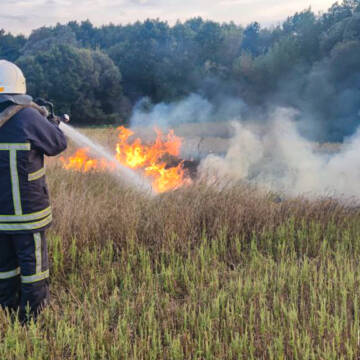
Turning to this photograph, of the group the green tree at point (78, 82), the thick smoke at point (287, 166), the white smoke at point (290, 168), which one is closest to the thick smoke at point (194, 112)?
the green tree at point (78, 82)

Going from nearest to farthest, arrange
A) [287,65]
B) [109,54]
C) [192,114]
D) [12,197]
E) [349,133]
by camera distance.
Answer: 1. [12,197]
2. [349,133]
3. [287,65]
4. [192,114]
5. [109,54]

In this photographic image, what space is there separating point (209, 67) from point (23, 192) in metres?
33.5

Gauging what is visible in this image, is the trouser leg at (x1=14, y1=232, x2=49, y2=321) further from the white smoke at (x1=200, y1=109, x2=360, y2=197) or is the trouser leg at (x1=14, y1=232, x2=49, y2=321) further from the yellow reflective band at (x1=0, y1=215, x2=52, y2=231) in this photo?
the white smoke at (x1=200, y1=109, x2=360, y2=197)

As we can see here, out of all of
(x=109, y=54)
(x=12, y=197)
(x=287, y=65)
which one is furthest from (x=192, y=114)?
(x=12, y=197)

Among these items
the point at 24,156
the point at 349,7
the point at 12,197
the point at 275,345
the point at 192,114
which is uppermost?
the point at 349,7

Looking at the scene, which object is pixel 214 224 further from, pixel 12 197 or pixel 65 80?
pixel 65 80

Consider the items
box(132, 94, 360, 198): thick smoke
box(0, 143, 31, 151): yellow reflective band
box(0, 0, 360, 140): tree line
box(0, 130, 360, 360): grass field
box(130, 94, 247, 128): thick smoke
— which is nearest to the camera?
box(0, 130, 360, 360): grass field

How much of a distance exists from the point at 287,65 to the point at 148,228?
79.7ft

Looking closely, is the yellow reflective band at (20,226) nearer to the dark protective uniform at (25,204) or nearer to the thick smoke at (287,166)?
the dark protective uniform at (25,204)

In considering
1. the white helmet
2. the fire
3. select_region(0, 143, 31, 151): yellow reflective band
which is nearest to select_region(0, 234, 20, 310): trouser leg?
select_region(0, 143, 31, 151): yellow reflective band

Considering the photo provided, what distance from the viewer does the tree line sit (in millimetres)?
22984

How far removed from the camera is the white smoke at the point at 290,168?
7316 millimetres

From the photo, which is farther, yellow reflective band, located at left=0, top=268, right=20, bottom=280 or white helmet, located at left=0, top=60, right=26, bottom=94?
yellow reflective band, located at left=0, top=268, right=20, bottom=280

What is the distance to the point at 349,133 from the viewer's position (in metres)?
21.4
